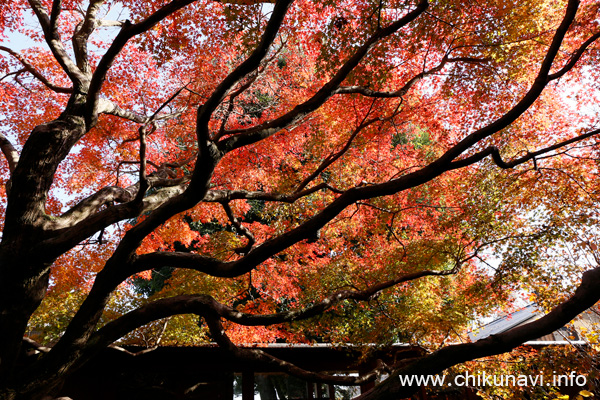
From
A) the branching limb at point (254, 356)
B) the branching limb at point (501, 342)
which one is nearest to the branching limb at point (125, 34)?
the branching limb at point (254, 356)

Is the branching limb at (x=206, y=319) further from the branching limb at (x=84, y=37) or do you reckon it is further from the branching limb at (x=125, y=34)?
the branching limb at (x=84, y=37)

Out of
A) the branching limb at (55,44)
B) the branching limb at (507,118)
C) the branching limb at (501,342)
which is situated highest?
the branching limb at (55,44)

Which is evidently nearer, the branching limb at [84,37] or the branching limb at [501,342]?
the branching limb at [501,342]

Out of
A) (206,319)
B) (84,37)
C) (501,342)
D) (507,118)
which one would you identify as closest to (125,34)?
(84,37)

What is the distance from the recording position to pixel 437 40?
7102mm

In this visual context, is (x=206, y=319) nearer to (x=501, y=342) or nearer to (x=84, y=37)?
(x=501, y=342)

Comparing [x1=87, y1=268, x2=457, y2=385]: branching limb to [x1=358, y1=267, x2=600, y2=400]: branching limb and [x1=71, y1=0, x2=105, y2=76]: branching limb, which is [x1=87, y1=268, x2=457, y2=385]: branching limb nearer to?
[x1=358, y1=267, x2=600, y2=400]: branching limb

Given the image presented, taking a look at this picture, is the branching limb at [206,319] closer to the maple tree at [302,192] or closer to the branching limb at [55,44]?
the maple tree at [302,192]

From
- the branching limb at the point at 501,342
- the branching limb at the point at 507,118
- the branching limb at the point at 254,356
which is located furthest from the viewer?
the branching limb at the point at 254,356

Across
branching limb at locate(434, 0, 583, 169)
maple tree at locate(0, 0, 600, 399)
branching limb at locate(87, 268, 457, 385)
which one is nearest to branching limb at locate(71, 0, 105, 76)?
maple tree at locate(0, 0, 600, 399)

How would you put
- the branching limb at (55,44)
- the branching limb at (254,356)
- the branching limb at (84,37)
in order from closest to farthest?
the branching limb at (254,356)
the branching limb at (55,44)
the branching limb at (84,37)

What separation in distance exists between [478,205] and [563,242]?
1716 millimetres

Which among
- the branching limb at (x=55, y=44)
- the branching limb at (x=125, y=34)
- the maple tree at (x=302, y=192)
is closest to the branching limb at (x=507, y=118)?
the maple tree at (x=302, y=192)

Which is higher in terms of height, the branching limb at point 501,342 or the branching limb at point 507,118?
the branching limb at point 507,118
